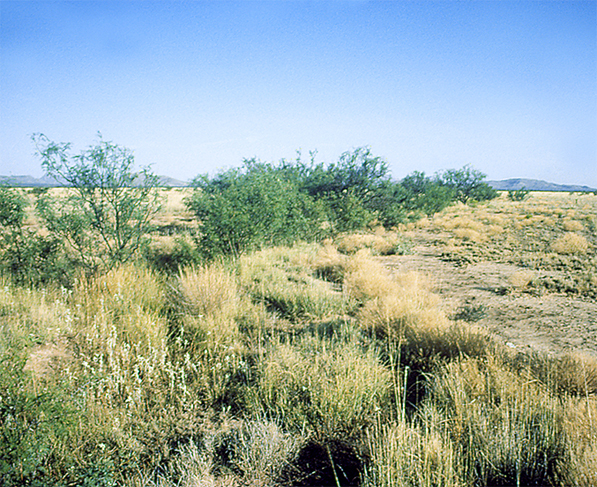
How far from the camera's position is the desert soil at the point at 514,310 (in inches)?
217

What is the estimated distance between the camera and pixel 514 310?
7.12 metres

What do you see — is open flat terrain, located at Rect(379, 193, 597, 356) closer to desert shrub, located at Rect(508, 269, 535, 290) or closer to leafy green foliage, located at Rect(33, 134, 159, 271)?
desert shrub, located at Rect(508, 269, 535, 290)

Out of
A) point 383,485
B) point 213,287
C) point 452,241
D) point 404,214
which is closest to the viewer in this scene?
point 383,485

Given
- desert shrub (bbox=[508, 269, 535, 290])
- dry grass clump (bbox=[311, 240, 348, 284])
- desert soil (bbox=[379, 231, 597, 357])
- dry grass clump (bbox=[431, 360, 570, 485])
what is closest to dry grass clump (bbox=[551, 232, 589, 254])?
desert soil (bbox=[379, 231, 597, 357])

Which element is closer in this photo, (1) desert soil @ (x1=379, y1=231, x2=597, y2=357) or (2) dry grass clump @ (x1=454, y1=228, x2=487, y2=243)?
(1) desert soil @ (x1=379, y1=231, x2=597, y2=357)

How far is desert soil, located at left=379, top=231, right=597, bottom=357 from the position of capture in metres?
5.52

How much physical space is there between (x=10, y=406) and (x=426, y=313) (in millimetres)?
5001

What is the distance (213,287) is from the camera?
5977 millimetres

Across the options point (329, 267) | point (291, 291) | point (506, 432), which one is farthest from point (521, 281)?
point (506, 432)

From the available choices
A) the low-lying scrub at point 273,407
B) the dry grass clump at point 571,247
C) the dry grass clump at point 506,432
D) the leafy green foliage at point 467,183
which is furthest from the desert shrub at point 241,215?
the leafy green foliage at point 467,183

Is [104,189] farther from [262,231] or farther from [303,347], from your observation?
[303,347]

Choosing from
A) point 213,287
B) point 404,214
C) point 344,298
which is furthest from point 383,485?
point 404,214

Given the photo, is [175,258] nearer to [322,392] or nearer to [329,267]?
[329,267]

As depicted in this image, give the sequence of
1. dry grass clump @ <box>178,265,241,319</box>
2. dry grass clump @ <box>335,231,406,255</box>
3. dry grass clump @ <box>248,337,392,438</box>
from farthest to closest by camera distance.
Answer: dry grass clump @ <box>335,231,406,255</box>, dry grass clump @ <box>178,265,241,319</box>, dry grass clump @ <box>248,337,392,438</box>
